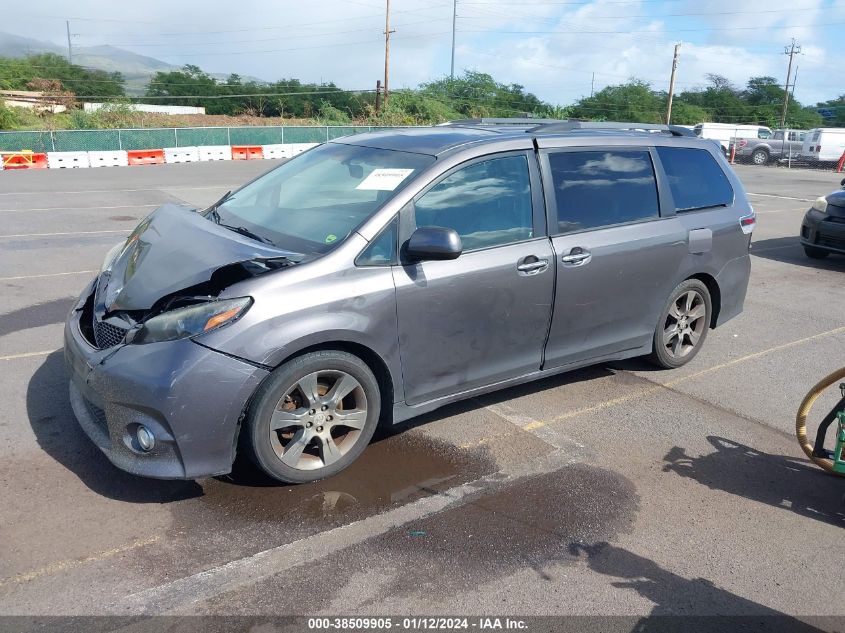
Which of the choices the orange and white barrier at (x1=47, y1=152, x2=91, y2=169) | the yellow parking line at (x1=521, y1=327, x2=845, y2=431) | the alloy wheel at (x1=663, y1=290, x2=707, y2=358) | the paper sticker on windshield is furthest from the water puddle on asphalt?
the orange and white barrier at (x1=47, y1=152, x2=91, y2=169)

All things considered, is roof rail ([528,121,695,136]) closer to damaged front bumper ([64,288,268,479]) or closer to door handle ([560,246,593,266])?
door handle ([560,246,593,266])

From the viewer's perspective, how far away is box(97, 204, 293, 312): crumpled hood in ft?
12.2

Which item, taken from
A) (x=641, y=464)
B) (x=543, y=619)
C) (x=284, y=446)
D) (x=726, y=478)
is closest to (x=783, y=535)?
(x=726, y=478)

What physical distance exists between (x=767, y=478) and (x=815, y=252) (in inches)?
312

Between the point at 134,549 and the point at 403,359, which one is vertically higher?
the point at 403,359

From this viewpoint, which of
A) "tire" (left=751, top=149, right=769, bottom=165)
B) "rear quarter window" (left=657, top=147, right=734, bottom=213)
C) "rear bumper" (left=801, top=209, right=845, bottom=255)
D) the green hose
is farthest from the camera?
"tire" (left=751, top=149, right=769, bottom=165)

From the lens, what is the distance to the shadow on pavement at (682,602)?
301 centimetres

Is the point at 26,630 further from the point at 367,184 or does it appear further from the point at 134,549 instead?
the point at 367,184

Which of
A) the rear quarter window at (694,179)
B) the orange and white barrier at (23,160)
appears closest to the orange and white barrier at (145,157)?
the orange and white barrier at (23,160)

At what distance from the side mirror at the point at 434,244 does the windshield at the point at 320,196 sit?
34 cm

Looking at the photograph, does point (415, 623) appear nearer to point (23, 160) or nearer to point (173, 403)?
point (173, 403)

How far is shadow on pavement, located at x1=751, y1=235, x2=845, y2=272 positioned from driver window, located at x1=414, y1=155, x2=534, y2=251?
25.5ft

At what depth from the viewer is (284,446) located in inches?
150

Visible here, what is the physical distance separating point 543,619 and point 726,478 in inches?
72.2
